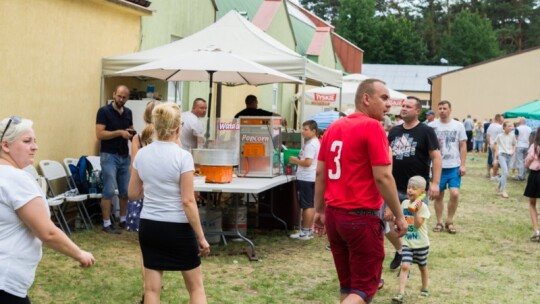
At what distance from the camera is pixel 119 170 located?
10.5 metres

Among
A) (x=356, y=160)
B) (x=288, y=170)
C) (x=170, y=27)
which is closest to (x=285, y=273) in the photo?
(x=288, y=170)

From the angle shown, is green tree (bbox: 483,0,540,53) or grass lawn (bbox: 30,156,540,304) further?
green tree (bbox: 483,0,540,53)

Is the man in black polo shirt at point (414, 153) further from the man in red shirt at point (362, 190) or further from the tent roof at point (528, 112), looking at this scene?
the tent roof at point (528, 112)

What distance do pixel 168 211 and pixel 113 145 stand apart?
5.61 meters

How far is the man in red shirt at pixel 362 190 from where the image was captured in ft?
15.9

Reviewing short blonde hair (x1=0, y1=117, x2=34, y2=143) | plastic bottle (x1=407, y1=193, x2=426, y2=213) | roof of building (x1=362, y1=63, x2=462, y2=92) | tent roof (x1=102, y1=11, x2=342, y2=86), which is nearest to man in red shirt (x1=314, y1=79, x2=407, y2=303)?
plastic bottle (x1=407, y1=193, x2=426, y2=213)

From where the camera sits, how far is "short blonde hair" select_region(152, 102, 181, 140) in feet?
16.2

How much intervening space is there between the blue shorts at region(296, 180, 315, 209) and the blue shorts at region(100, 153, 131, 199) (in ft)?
8.47

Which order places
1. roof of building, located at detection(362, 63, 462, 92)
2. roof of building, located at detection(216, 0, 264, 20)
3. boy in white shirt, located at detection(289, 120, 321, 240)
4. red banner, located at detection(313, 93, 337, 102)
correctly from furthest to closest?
roof of building, located at detection(362, 63, 462, 92) < red banner, located at detection(313, 93, 337, 102) < roof of building, located at detection(216, 0, 264, 20) < boy in white shirt, located at detection(289, 120, 321, 240)

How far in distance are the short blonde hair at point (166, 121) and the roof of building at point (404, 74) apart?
195 feet

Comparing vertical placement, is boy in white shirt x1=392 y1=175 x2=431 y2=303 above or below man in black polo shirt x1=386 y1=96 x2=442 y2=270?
below

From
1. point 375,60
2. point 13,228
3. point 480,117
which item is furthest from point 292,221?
point 375,60

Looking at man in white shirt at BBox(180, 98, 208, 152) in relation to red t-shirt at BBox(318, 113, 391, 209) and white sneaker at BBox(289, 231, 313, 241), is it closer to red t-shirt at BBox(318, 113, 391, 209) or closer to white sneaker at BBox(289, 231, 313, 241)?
white sneaker at BBox(289, 231, 313, 241)

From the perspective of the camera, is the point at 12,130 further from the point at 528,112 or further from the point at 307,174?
the point at 528,112
